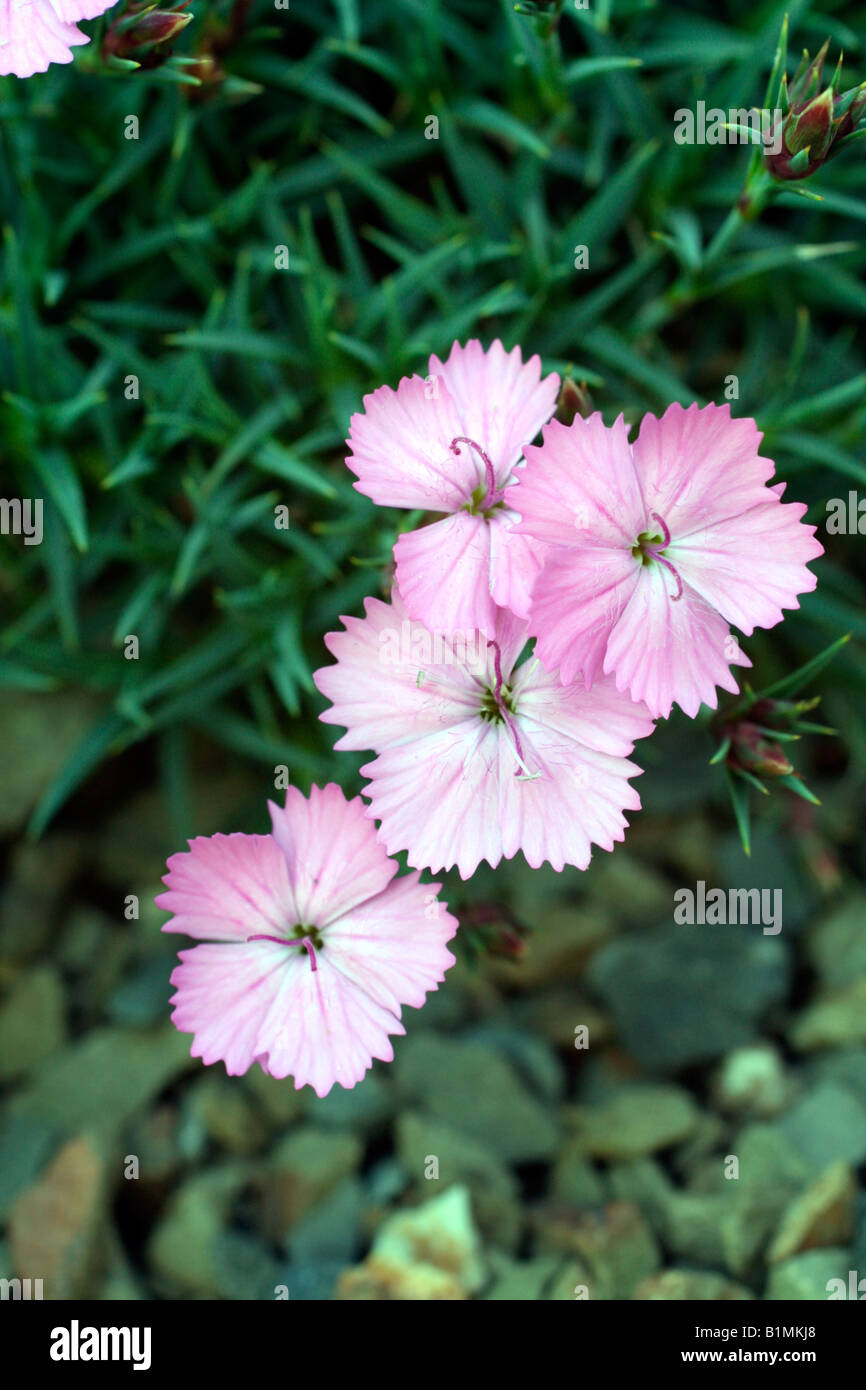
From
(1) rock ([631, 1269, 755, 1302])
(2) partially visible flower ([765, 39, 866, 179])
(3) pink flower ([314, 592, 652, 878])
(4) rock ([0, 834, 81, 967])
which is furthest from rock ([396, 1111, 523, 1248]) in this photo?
(2) partially visible flower ([765, 39, 866, 179])

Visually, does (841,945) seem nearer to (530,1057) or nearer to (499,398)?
(530,1057)

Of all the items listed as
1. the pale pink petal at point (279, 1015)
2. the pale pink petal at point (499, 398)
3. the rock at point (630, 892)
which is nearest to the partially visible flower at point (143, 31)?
the pale pink petal at point (499, 398)

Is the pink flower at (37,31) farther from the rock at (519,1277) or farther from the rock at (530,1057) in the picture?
the rock at (519,1277)

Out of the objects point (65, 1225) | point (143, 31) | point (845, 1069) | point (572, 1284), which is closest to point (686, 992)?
point (845, 1069)

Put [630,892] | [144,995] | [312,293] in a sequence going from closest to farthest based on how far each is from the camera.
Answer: [312,293] < [144,995] < [630,892]

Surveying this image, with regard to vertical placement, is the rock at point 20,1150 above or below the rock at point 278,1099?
below

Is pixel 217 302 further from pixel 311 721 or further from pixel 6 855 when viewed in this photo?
pixel 6 855

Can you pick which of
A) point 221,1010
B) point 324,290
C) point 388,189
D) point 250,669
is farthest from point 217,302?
point 221,1010
